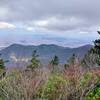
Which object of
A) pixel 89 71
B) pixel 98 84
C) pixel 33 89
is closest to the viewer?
pixel 33 89

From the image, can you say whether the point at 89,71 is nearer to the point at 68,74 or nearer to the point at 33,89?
the point at 68,74

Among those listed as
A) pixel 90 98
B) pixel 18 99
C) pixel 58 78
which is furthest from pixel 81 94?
pixel 18 99

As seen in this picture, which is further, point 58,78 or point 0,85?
point 58,78

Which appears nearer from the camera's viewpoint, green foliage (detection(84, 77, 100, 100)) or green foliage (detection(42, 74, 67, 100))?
green foliage (detection(42, 74, 67, 100))

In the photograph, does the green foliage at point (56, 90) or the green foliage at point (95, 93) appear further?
the green foliage at point (95, 93)

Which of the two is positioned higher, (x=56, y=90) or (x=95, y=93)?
(x=56, y=90)

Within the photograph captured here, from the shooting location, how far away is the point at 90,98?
12.4 meters

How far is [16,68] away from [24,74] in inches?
16.4

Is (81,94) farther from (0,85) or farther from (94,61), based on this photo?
(94,61)

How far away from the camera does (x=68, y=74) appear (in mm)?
12508

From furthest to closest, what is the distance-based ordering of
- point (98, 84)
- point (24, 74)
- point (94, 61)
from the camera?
1. point (94, 61)
2. point (98, 84)
3. point (24, 74)

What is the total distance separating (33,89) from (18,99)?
0.58m

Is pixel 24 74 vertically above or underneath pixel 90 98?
above

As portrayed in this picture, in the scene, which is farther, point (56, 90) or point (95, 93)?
point (95, 93)
